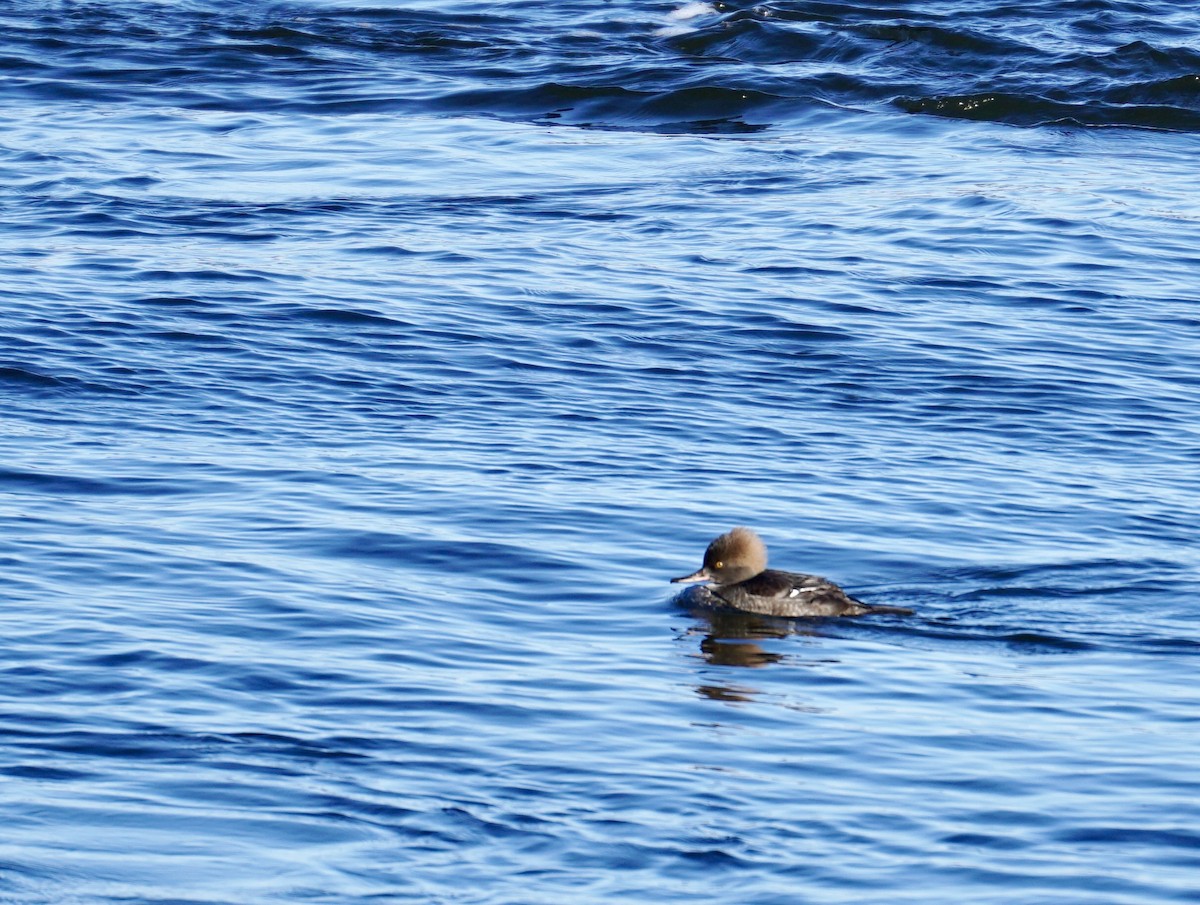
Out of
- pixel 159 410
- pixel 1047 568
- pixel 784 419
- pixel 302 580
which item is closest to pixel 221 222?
pixel 159 410

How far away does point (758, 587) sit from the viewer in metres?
13.6

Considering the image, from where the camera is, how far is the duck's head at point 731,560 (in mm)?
13383

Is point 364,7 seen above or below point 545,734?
above

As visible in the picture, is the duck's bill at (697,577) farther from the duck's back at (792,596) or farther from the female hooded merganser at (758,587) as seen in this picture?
the duck's back at (792,596)

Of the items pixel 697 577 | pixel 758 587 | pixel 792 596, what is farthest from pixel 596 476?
pixel 792 596

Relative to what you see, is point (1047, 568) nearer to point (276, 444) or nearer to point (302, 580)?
point (302, 580)

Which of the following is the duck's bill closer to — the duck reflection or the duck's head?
the duck's head

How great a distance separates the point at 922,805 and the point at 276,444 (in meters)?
7.40

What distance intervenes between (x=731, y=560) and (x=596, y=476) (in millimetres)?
2526

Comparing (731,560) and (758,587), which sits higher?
(731,560)

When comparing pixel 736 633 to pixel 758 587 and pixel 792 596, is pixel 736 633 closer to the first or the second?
pixel 758 587

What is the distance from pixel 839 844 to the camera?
985cm

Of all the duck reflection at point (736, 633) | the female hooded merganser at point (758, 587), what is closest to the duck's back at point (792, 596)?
the female hooded merganser at point (758, 587)

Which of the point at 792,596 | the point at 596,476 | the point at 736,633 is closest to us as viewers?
the point at 792,596
